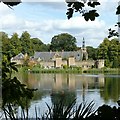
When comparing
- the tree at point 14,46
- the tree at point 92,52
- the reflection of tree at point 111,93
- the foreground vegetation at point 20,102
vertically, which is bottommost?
the reflection of tree at point 111,93

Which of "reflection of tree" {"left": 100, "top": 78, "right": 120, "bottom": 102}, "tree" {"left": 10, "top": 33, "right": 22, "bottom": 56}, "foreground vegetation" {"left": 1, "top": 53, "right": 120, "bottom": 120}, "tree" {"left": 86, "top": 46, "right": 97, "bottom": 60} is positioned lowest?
"reflection of tree" {"left": 100, "top": 78, "right": 120, "bottom": 102}

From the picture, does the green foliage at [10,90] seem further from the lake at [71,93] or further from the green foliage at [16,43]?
the lake at [71,93]

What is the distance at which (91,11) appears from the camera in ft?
4.92

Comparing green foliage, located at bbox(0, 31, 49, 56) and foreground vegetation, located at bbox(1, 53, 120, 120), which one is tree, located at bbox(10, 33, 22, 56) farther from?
foreground vegetation, located at bbox(1, 53, 120, 120)

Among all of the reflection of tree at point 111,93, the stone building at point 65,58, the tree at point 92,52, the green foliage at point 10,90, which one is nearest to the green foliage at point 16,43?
the green foliage at point 10,90

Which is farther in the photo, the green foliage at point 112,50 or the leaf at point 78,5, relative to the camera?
the green foliage at point 112,50

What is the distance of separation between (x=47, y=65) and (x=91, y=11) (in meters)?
28.9

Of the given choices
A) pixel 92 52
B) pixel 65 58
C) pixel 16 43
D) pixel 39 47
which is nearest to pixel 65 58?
pixel 65 58

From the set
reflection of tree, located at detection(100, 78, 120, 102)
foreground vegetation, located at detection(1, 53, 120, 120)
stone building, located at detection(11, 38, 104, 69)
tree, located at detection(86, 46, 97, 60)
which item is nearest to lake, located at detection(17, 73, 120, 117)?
reflection of tree, located at detection(100, 78, 120, 102)

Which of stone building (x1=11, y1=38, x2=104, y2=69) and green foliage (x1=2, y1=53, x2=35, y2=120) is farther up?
stone building (x1=11, y1=38, x2=104, y2=69)

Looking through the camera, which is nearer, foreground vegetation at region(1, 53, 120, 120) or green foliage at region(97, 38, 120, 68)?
foreground vegetation at region(1, 53, 120, 120)

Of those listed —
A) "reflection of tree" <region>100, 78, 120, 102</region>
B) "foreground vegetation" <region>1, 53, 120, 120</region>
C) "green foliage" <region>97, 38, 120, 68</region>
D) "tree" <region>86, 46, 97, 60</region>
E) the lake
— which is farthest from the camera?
"tree" <region>86, 46, 97, 60</region>

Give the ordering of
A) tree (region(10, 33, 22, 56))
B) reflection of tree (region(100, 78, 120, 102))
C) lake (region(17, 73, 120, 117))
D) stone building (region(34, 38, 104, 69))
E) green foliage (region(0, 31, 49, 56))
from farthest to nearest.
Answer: stone building (region(34, 38, 104, 69)) → reflection of tree (region(100, 78, 120, 102)) → lake (region(17, 73, 120, 117)) → tree (region(10, 33, 22, 56)) → green foliage (region(0, 31, 49, 56))

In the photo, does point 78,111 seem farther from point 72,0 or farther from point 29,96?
point 72,0
